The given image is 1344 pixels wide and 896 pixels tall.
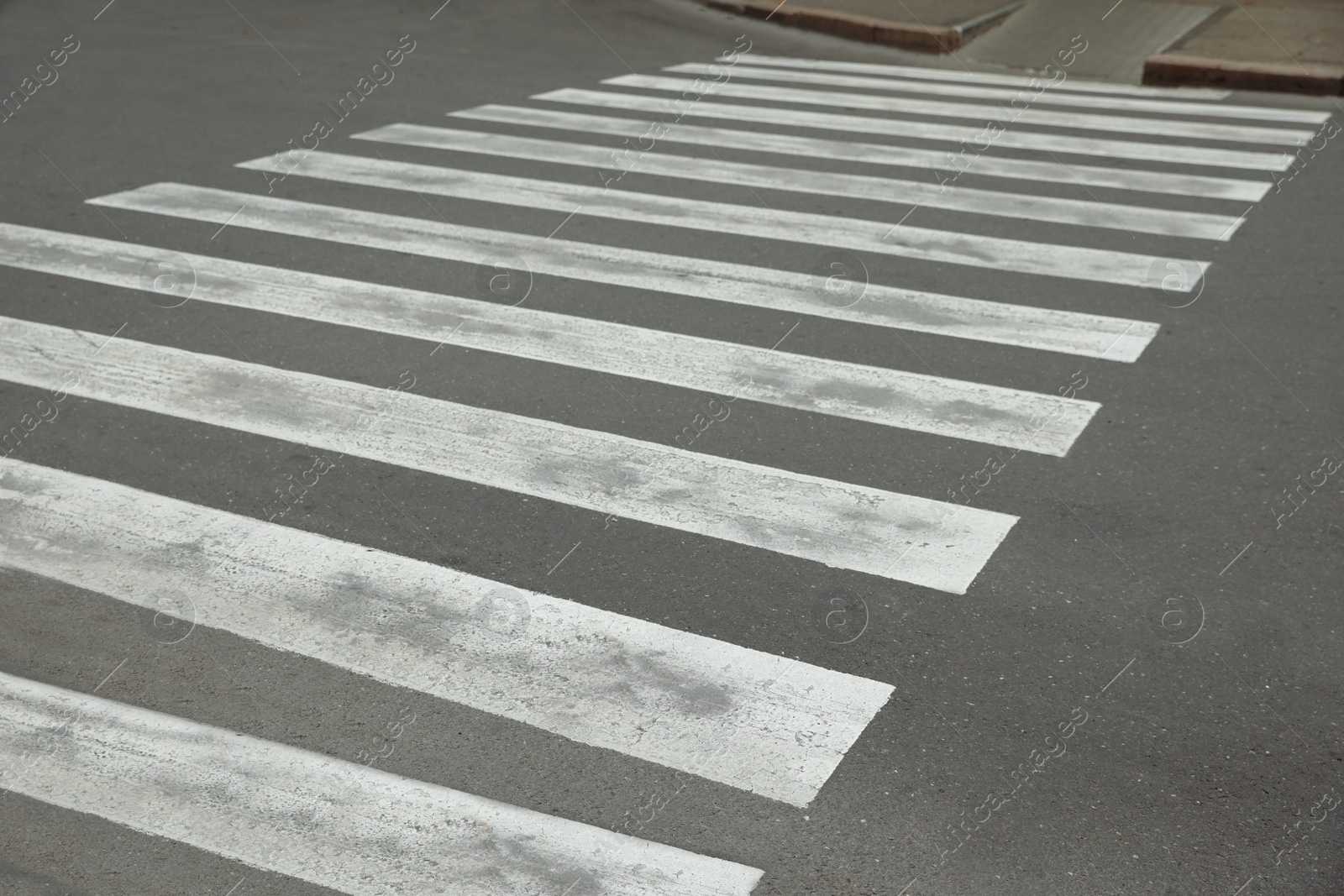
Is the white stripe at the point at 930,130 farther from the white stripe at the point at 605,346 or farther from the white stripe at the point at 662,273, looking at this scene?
the white stripe at the point at 605,346

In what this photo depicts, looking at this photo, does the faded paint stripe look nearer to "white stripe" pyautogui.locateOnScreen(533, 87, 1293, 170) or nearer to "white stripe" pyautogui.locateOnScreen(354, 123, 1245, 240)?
"white stripe" pyautogui.locateOnScreen(533, 87, 1293, 170)

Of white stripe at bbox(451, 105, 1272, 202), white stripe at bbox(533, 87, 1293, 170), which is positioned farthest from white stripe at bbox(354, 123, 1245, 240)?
white stripe at bbox(533, 87, 1293, 170)

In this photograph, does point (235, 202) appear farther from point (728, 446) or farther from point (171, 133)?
point (728, 446)

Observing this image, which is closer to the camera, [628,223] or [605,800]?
[605,800]

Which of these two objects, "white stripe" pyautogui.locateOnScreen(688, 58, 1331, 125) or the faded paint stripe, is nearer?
the faded paint stripe

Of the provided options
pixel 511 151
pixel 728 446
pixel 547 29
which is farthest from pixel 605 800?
pixel 547 29

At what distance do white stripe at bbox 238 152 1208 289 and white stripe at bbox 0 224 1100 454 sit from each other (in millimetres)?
1821

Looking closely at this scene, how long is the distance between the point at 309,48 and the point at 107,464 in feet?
32.8

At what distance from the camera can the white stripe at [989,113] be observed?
10648mm

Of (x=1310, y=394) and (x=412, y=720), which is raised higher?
(x=412, y=720)

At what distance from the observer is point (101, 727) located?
3820 mm

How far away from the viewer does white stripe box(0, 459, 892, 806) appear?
3.80 m

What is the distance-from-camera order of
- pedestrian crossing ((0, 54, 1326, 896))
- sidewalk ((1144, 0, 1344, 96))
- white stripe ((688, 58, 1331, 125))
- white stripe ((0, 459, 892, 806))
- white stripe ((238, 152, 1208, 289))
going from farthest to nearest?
1. sidewalk ((1144, 0, 1344, 96))
2. white stripe ((688, 58, 1331, 125))
3. white stripe ((238, 152, 1208, 289))
4. white stripe ((0, 459, 892, 806))
5. pedestrian crossing ((0, 54, 1326, 896))

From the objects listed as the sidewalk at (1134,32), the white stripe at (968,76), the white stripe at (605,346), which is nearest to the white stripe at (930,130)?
the white stripe at (968,76)
